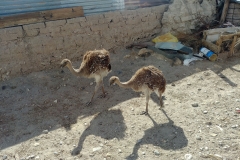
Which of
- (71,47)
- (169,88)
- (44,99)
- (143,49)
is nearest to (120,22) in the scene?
(143,49)

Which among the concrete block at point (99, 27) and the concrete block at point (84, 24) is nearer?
the concrete block at point (84, 24)

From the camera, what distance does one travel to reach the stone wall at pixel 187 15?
8.55 meters

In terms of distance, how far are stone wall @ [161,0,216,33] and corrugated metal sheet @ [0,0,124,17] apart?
178 cm

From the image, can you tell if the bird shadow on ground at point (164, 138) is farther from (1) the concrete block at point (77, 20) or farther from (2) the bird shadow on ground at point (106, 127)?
(1) the concrete block at point (77, 20)

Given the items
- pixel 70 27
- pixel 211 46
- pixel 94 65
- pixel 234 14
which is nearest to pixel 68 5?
pixel 70 27

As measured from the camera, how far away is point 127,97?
593 centimetres

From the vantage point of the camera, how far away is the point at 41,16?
657cm

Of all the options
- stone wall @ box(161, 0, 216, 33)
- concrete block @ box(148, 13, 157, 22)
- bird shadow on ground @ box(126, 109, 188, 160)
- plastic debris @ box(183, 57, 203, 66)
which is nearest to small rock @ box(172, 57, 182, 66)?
plastic debris @ box(183, 57, 203, 66)

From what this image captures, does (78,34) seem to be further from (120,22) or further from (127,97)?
(127,97)

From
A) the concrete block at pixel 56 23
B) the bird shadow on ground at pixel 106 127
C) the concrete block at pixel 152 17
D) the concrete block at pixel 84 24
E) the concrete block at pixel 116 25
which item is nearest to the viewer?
the bird shadow on ground at pixel 106 127

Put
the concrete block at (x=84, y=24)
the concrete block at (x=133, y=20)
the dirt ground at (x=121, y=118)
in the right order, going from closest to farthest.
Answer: the dirt ground at (x=121, y=118), the concrete block at (x=84, y=24), the concrete block at (x=133, y=20)

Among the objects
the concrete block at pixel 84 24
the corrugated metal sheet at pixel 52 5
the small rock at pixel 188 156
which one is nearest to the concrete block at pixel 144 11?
the corrugated metal sheet at pixel 52 5

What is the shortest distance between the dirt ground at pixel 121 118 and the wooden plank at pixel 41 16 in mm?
1344

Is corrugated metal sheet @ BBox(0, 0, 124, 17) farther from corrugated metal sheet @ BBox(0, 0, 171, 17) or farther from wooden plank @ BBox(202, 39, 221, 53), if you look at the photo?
wooden plank @ BBox(202, 39, 221, 53)
